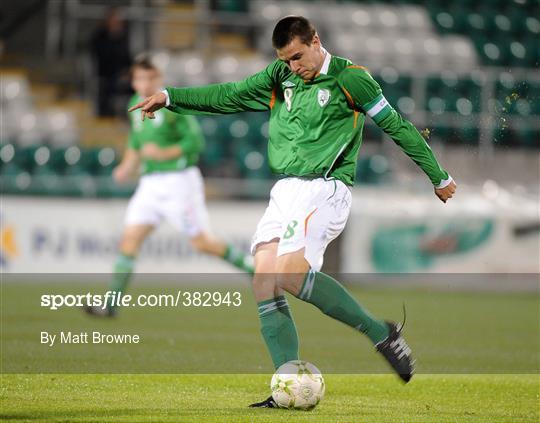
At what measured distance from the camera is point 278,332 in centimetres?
650

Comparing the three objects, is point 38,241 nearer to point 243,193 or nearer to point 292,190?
point 243,193

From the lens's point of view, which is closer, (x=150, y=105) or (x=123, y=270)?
(x=150, y=105)

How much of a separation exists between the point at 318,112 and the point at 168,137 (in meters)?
5.62

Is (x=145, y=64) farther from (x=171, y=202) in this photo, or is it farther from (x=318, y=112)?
(x=318, y=112)

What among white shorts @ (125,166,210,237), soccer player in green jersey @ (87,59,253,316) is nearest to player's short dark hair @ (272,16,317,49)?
soccer player in green jersey @ (87,59,253,316)

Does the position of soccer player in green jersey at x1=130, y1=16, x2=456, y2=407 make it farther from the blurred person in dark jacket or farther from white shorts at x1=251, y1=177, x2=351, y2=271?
the blurred person in dark jacket

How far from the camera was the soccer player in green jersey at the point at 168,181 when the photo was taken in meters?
11.9

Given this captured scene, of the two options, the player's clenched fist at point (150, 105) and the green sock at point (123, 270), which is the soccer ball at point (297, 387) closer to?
the player's clenched fist at point (150, 105)

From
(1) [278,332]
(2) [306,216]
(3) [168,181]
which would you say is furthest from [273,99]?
(3) [168,181]

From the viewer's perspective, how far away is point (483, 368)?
8.80m

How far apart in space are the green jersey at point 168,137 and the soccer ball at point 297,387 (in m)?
5.91

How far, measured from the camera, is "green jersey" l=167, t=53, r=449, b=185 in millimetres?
6469

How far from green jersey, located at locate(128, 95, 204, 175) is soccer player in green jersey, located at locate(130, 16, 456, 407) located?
5113mm

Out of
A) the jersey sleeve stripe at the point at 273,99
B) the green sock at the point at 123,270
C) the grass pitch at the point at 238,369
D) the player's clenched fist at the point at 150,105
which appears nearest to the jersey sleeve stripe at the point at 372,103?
the jersey sleeve stripe at the point at 273,99
